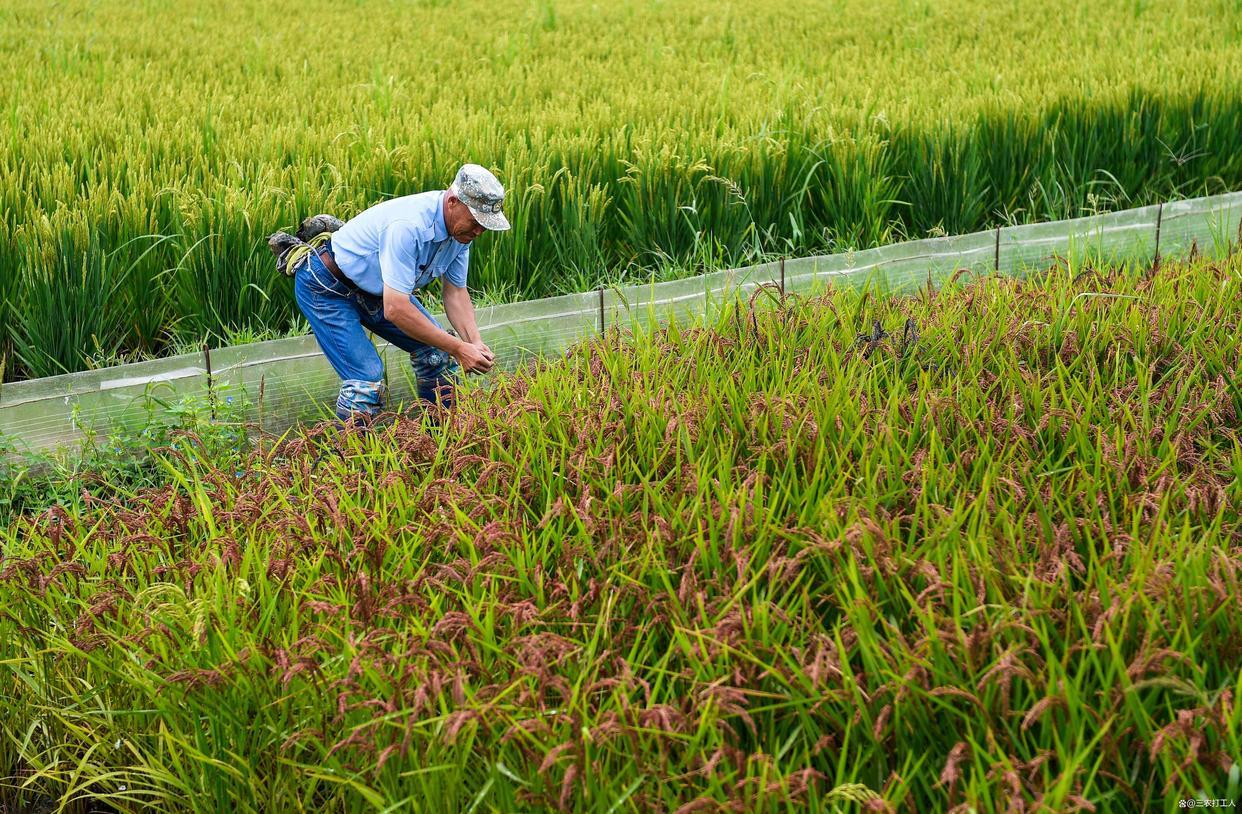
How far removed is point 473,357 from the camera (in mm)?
3754

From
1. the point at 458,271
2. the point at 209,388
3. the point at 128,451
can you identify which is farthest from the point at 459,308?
the point at 128,451

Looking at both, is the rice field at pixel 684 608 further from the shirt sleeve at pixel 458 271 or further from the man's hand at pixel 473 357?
the shirt sleeve at pixel 458 271

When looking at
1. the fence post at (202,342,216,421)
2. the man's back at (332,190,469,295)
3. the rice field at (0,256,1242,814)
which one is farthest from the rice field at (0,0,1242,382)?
the rice field at (0,256,1242,814)

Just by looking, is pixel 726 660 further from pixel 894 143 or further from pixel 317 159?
pixel 894 143

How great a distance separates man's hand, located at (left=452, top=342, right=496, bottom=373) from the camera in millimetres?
3722

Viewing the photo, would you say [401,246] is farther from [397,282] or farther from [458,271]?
[458,271]

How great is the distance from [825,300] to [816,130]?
2.29 metres

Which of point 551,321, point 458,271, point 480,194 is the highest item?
point 480,194

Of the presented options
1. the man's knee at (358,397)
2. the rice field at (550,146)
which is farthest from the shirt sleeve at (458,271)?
the rice field at (550,146)

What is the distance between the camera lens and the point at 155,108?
6.04 meters

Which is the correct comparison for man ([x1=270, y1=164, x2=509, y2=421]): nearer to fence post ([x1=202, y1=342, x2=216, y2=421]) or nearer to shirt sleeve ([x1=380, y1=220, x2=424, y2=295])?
shirt sleeve ([x1=380, y1=220, x2=424, y2=295])

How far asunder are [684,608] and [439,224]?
200 cm

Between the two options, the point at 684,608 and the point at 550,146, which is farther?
the point at 550,146

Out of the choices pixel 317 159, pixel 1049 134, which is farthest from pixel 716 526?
pixel 1049 134
